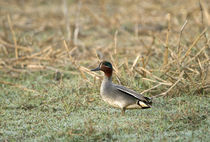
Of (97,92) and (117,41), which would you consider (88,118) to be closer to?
(97,92)

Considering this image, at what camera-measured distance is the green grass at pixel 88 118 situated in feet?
9.98

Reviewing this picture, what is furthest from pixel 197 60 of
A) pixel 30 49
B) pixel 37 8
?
pixel 37 8

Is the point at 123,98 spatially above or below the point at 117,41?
below

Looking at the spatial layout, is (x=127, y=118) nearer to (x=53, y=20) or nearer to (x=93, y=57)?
(x=93, y=57)

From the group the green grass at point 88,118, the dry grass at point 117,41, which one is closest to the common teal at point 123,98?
the green grass at point 88,118

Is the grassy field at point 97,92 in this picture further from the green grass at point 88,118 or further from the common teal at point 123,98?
the common teal at point 123,98

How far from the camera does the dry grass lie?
425 cm

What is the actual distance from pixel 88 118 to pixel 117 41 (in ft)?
12.5

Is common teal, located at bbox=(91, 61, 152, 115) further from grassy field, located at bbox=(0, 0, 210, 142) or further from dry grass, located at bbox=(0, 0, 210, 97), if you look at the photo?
dry grass, located at bbox=(0, 0, 210, 97)

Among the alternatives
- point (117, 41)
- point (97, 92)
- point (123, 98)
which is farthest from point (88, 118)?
point (117, 41)

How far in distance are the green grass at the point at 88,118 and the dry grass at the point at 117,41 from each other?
0.71ft

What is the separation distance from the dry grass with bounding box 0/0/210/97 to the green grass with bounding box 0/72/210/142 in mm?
216

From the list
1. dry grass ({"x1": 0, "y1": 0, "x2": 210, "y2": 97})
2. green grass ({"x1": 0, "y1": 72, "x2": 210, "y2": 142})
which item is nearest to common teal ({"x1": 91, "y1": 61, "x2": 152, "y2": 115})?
green grass ({"x1": 0, "y1": 72, "x2": 210, "y2": 142})

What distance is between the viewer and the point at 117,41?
23.4ft
